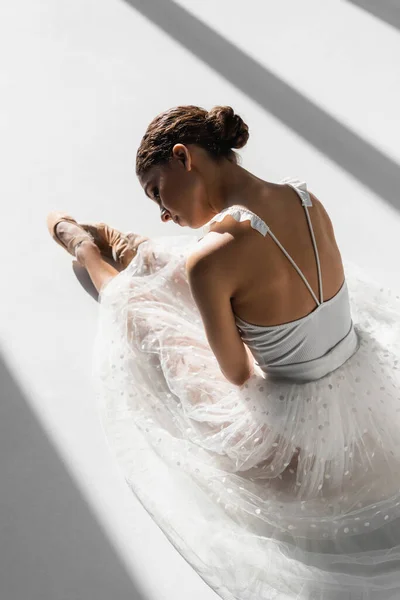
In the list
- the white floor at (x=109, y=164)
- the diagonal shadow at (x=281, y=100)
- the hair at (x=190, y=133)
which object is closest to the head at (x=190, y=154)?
the hair at (x=190, y=133)

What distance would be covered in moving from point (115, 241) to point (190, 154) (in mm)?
895

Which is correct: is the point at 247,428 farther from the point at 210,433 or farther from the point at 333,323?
the point at 333,323

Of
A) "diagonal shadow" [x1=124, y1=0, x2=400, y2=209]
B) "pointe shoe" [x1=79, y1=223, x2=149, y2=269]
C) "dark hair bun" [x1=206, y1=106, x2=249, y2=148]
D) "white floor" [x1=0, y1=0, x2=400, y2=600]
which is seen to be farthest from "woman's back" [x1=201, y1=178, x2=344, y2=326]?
"diagonal shadow" [x1=124, y1=0, x2=400, y2=209]

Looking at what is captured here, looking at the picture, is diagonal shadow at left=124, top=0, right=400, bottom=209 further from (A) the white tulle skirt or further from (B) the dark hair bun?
(B) the dark hair bun

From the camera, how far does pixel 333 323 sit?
6.06 ft

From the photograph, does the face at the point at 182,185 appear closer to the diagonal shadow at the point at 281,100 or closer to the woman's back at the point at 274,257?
the woman's back at the point at 274,257

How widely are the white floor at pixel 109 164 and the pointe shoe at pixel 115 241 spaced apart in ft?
0.43

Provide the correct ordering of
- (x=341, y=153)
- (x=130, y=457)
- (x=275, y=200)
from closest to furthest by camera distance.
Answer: (x=275, y=200) → (x=130, y=457) → (x=341, y=153)

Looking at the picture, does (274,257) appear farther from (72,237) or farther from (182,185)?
(72,237)

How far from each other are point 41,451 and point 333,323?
2.75 ft

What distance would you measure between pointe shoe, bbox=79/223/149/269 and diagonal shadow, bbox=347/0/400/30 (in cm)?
166

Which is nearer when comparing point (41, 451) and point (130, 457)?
point (130, 457)

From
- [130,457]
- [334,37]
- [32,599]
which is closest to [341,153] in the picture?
[334,37]

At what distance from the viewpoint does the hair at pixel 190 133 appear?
5.73 ft
